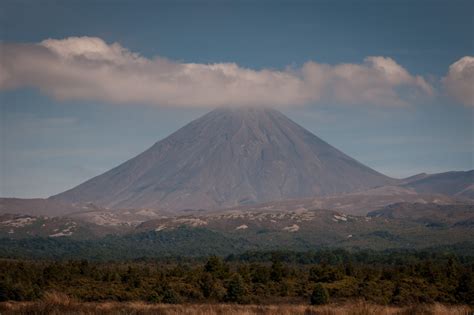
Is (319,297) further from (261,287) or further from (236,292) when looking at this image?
(261,287)

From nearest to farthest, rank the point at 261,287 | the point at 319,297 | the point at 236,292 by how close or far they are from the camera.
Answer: the point at 319,297, the point at 236,292, the point at 261,287

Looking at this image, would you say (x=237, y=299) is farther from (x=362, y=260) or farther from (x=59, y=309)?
(x=362, y=260)

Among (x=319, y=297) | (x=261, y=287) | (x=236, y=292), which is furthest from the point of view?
(x=261, y=287)

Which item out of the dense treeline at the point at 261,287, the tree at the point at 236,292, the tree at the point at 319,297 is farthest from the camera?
the dense treeline at the point at 261,287

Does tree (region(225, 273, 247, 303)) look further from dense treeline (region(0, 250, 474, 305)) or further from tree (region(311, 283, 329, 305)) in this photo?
tree (region(311, 283, 329, 305))

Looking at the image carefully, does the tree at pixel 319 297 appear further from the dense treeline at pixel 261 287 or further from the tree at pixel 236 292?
the tree at pixel 236 292

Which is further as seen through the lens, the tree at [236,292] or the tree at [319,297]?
the tree at [236,292]

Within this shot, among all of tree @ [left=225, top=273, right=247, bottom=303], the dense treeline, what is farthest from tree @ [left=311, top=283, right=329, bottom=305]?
tree @ [left=225, top=273, right=247, bottom=303]

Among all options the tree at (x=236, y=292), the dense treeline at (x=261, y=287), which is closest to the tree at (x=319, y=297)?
the dense treeline at (x=261, y=287)

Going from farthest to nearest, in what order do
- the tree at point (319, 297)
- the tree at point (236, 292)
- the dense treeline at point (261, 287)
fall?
1. the dense treeline at point (261, 287)
2. the tree at point (236, 292)
3. the tree at point (319, 297)

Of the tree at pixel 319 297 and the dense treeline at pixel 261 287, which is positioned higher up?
the tree at pixel 319 297

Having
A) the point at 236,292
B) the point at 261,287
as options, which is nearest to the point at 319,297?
the point at 236,292
